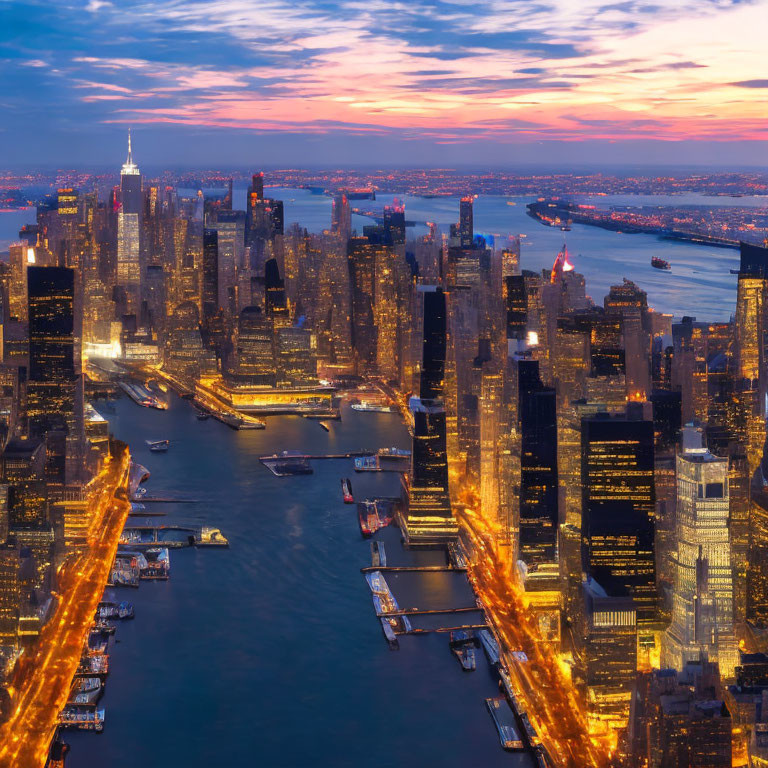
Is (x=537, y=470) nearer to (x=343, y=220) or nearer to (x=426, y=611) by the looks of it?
(x=426, y=611)

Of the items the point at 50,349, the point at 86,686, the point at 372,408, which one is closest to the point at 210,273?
the point at 372,408

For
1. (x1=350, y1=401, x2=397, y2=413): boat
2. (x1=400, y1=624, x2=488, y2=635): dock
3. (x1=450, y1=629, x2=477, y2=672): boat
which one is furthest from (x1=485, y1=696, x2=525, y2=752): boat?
(x1=350, y1=401, x2=397, y2=413): boat

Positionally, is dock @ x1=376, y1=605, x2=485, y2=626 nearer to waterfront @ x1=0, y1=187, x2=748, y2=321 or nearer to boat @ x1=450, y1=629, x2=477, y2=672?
boat @ x1=450, y1=629, x2=477, y2=672

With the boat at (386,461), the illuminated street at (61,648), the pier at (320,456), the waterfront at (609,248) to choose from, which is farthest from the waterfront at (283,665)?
the waterfront at (609,248)

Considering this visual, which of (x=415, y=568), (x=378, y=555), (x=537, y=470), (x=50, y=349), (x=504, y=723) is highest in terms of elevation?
(x=50, y=349)

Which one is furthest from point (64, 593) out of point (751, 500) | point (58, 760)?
point (751, 500)

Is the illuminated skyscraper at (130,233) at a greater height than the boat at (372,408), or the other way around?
the illuminated skyscraper at (130,233)

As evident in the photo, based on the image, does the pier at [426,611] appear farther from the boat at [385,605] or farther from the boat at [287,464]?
the boat at [287,464]
